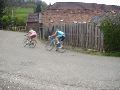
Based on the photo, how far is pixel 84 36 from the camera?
2681cm

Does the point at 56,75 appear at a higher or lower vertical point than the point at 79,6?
lower

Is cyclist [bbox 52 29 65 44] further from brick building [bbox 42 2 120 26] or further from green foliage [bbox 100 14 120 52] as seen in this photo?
brick building [bbox 42 2 120 26]

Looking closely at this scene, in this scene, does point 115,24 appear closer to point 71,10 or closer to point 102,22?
point 102,22

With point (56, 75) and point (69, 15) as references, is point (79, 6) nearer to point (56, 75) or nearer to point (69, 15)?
point (69, 15)

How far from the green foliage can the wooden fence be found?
565 millimetres

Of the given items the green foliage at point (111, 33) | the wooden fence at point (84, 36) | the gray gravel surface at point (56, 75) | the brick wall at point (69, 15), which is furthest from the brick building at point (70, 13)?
the gray gravel surface at point (56, 75)

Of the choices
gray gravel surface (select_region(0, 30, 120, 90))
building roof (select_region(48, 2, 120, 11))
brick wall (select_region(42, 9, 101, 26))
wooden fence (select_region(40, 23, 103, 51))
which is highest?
building roof (select_region(48, 2, 120, 11))

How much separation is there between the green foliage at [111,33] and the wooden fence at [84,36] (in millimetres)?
565

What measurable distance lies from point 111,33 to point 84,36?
10.1ft

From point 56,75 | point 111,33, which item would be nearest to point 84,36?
point 111,33

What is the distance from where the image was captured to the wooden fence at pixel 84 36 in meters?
25.2

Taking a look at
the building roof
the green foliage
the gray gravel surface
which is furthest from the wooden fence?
the building roof

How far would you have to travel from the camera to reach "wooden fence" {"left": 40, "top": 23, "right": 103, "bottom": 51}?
82.7 ft

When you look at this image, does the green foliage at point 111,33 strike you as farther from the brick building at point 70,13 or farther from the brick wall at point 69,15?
the brick wall at point 69,15
